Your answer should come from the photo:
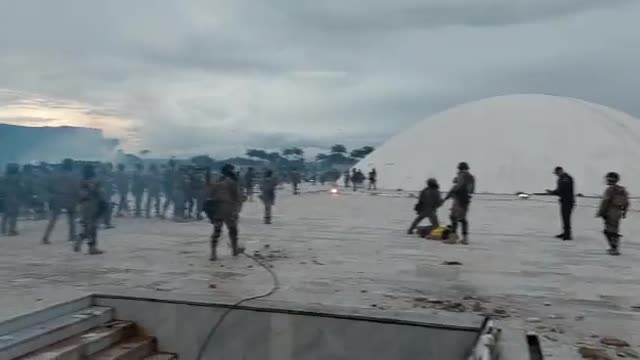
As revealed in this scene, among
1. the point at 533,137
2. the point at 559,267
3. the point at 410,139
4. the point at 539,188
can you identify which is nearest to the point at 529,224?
the point at 559,267

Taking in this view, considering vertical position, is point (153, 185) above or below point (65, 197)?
above

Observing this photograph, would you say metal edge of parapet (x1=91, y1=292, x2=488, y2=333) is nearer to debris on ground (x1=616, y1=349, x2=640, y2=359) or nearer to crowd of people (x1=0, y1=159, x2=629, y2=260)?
debris on ground (x1=616, y1=349, x2=640, y2=359)

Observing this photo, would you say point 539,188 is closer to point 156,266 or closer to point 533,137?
point 533,137

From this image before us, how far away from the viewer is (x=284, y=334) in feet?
18.1

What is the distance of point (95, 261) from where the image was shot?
8594 millimetres

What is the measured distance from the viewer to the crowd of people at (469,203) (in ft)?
32.3

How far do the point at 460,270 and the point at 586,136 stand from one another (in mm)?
40732

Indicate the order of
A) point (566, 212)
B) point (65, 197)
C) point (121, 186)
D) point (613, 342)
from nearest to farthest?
point (613, 342) < point (65, 197) < point (566, 212) < point (121, 186)

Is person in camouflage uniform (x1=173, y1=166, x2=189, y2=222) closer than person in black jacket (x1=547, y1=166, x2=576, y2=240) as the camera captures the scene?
No

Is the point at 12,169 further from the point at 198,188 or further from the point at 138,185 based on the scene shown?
the point at 198,188

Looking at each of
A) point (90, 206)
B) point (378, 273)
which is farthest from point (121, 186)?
point (378, 273)

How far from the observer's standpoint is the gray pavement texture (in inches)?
234

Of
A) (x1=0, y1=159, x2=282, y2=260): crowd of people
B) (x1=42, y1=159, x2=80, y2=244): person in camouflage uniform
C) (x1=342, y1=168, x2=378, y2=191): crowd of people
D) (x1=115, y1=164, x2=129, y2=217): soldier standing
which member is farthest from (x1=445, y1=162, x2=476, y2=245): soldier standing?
(x1=342, y1=168, x2=378, y2=191): crowd of people

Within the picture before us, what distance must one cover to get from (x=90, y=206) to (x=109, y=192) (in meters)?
7.39
